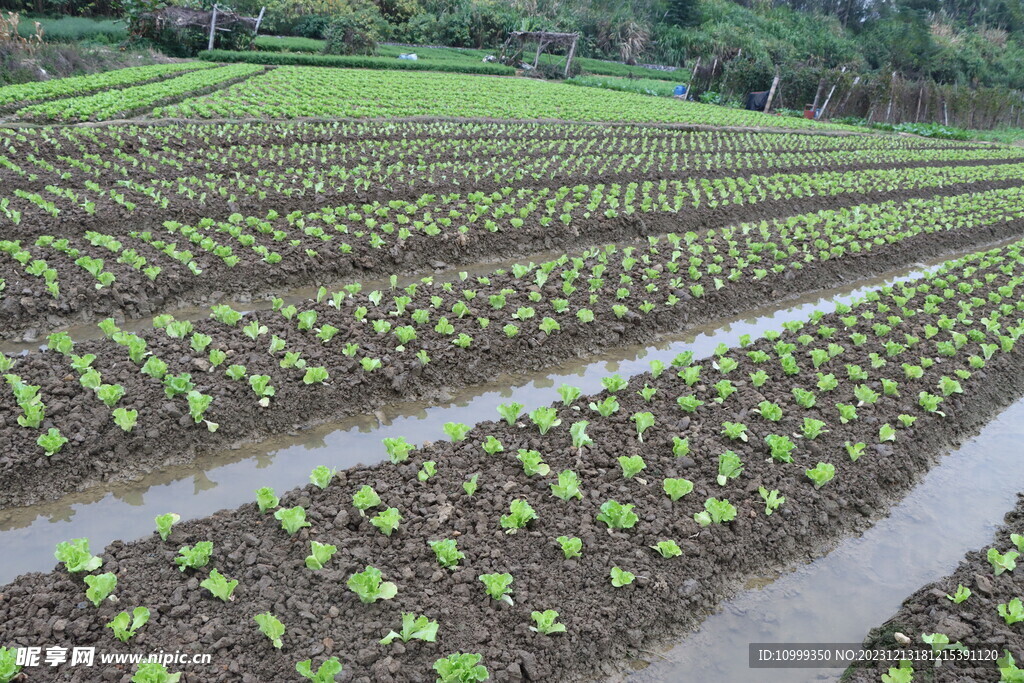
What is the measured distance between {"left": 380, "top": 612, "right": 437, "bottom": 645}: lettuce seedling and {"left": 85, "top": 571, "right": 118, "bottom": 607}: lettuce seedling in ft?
5.27

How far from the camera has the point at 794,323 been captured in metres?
7.95

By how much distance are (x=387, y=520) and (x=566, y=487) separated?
1308 mm

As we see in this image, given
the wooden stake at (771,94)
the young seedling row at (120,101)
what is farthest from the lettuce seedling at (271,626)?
the wooden stake at (771,94)

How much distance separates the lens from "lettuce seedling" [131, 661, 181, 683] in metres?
3.13

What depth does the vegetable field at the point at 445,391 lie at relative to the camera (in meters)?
3.81

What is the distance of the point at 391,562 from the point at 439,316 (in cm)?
366

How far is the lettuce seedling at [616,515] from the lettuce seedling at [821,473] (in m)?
1.63

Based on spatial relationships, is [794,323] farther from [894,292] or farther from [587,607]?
[587,607]

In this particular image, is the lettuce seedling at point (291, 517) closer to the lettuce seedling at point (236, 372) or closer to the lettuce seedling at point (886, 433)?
the lettuce seedling at point (236, 372)

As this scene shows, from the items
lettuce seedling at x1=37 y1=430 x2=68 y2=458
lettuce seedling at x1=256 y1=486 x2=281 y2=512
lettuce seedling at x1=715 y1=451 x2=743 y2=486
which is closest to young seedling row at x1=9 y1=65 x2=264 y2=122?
lettuce seedling at x1=37 y1=430 x2=68 y2=458

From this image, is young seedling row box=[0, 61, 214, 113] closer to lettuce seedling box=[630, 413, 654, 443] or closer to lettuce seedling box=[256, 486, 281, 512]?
lettuce seedling box=[256, 486, 281, 512]

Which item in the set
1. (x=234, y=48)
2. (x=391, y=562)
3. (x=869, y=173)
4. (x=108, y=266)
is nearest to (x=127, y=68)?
(x=234, y=48)

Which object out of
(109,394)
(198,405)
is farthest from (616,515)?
(109,394)

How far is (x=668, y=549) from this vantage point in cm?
433
